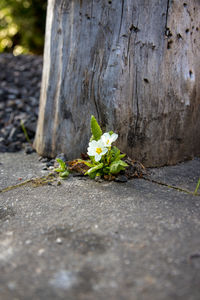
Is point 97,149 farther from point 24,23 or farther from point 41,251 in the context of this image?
point 24,23

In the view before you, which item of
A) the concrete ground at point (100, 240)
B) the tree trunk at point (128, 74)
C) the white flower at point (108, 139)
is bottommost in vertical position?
the concrete ground at point (100, 240)

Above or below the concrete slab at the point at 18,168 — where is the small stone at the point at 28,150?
above

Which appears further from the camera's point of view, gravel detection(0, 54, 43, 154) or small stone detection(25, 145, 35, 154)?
gravel detection(0, 54, 43, 154)

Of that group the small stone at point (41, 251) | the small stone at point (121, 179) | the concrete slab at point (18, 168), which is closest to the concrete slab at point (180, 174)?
the small stone at point (121, 179)

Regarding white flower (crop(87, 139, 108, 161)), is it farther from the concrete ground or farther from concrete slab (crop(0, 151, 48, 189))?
concrete slab (crop(0, 151, 48, 189))

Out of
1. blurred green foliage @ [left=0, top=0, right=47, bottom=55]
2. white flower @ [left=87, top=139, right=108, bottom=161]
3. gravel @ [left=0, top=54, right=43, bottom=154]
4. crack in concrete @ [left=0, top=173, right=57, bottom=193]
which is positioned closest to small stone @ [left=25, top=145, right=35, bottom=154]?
gravel @ [left=0, top=54, right=43, bottom=154]

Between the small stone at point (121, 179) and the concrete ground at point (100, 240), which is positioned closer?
the concrete ground at point (100, 240)

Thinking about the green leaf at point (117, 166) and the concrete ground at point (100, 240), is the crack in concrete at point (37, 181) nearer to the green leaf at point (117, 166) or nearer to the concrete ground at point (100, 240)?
the concrete ground at point (100, 240)
